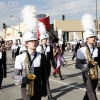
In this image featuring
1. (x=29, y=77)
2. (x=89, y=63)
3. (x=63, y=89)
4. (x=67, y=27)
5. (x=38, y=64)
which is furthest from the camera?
(x=67, y=27)

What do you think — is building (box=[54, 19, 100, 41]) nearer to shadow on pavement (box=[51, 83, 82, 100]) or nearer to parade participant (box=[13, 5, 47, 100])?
shadow on pavement (box=[51, 83, 82, 100])

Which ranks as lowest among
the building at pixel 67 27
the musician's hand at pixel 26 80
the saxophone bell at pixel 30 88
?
the saxophone bell at pixel 30 88

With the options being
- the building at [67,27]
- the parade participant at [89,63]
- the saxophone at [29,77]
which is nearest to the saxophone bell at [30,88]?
the saxophone at [29,77]

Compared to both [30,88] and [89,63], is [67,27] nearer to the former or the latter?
[89,63]

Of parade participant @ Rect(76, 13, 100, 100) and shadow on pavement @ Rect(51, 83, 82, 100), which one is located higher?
parade participant @ Rect(76, 13, 100, 100)

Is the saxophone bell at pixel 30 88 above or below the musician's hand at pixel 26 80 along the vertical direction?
below

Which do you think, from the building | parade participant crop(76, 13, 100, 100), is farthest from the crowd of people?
the building

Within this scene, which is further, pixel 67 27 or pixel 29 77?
pixel 67 27

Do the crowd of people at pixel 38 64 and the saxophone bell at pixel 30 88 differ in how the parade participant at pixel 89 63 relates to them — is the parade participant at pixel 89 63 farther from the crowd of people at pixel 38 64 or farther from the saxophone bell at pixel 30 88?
the saxophone bell at pixel 30 88

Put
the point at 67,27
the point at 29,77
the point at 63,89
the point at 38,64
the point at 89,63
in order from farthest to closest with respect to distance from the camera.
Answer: the point at 67,27 < the point at 63,89 < the point at 89,63 < the point at 38,64 < the point at 29,77

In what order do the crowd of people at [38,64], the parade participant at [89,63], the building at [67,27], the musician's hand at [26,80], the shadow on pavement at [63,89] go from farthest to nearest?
the building at [67,27] < the shadow on pavement at [63,89] < the parade participant at [89,63] < the crowd of people at [38,64] < the musician's hand at [26,80]

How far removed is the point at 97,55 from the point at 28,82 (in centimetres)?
199

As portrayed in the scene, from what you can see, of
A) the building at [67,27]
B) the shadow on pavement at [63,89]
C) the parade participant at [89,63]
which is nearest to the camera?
the parade participant at [89,63]

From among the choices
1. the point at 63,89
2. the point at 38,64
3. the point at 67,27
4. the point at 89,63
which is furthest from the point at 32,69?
the point at 67,27
